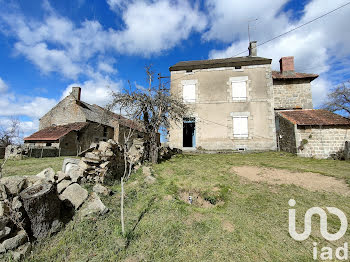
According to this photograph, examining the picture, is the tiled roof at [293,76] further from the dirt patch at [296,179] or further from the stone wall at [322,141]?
the dirt patch at [296,179]

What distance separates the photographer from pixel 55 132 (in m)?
17.2

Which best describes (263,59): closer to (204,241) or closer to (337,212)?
(337,212)

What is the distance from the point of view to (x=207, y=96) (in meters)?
14.6

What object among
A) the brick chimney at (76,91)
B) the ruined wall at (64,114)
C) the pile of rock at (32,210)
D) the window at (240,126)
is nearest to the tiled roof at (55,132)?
the ruined wall at (64,114)

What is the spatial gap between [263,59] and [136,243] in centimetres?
1510

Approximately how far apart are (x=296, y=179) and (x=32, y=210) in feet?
26.0

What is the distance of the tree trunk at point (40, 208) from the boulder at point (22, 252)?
0.88ft

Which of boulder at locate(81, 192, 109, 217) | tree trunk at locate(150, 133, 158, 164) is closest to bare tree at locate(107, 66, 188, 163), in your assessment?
tree trunk at locate(150, 133, 158, 164)

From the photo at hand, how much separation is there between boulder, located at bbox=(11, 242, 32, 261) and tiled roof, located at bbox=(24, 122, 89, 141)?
14.7 meters

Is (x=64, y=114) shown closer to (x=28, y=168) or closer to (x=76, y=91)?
(x=76, y=91)

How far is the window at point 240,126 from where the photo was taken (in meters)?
13.8

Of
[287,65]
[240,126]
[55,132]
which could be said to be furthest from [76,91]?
[287,65]

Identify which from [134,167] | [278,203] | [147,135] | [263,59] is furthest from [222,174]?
[263,59]

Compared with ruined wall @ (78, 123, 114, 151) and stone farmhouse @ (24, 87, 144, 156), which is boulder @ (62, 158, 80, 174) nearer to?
stone farmhouse @ (24, 87, 144, 156)
